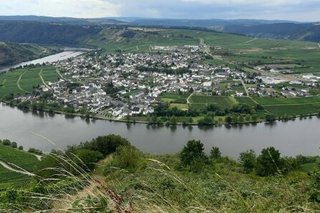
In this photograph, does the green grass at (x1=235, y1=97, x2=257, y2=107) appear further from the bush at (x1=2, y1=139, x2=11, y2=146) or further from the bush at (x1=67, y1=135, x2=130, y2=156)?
the bush at (x1=67, y1=135, x2=130, y2=156)

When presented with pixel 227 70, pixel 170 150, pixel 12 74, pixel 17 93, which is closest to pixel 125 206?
pixel 170 150

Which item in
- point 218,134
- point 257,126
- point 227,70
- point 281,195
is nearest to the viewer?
point 281,195

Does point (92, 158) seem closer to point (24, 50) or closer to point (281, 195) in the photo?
point (281, 195)

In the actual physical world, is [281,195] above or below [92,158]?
above

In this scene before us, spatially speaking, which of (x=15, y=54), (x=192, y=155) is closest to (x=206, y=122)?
(x=192, y=155)

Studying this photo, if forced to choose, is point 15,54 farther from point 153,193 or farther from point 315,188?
point 153,193

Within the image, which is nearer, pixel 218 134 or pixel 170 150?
pixel 170 150

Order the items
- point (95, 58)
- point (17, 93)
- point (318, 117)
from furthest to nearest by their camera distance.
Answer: point (95, 58) < point (17, 93) < point (318, 117)
